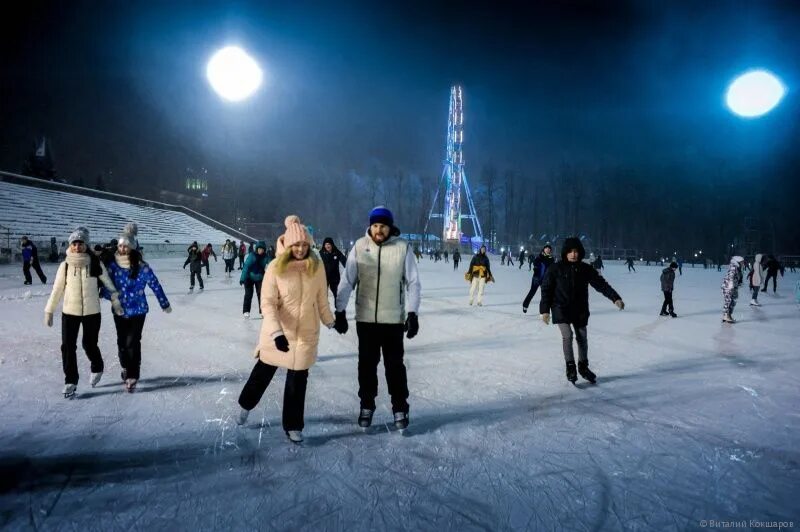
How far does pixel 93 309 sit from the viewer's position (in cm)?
399

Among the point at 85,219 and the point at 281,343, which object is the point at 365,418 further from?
the point at 85,219

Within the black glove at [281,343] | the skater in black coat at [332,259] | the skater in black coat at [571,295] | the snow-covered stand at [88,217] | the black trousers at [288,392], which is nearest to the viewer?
the black glove at [281,343]

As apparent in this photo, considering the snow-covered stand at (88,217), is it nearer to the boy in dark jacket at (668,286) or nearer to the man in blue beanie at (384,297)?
the man in blue beanie at (384,297)

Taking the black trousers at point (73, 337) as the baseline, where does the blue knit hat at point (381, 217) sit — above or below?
above

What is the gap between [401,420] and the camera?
129 inches

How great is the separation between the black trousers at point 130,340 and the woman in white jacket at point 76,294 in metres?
0.13

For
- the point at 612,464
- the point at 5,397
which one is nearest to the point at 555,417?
the point at 612,464

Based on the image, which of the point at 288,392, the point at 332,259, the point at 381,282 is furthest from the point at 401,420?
the point at 332,259

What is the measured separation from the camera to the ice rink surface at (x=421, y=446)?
2328mm

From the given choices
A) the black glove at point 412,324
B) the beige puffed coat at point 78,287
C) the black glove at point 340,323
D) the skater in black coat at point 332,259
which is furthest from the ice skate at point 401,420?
the skater in black coat at point 332,259

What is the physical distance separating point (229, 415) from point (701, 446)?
348 centimetres

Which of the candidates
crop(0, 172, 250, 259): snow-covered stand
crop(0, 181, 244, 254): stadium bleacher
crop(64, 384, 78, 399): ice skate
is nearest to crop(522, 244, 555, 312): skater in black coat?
crop(64, 384, 78, 399): ice skate

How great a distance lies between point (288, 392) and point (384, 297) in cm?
92

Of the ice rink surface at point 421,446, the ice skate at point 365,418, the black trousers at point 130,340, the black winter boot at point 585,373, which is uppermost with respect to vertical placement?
the black trousers at point 130,340
